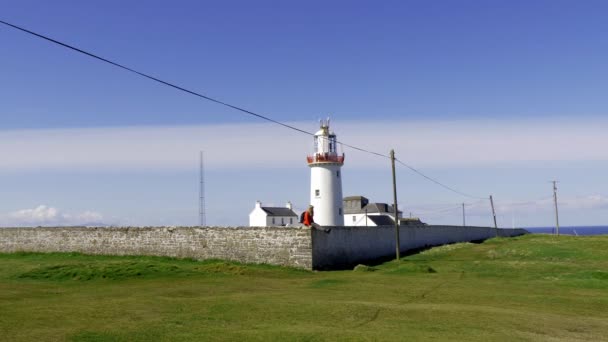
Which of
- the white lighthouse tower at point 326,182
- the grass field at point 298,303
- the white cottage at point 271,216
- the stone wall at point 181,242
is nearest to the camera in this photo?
the grass field at point 298,303

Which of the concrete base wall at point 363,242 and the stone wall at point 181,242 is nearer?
the stone wall at point 181,242

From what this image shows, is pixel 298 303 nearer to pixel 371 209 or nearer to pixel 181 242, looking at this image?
pixel 181 242

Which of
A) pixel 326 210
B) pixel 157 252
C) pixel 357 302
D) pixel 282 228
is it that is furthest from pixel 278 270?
pixel 326 210

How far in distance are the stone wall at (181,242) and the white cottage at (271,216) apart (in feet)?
172

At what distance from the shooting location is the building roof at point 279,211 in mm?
90000

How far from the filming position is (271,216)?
8931 cm

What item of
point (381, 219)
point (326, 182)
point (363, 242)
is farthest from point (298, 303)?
point (381, 219)

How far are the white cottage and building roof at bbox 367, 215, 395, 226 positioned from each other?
13.5 meters

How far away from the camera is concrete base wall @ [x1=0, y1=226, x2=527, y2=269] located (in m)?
26.8

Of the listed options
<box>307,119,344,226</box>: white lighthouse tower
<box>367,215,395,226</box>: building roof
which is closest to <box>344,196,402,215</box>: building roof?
<box>367,215,395,226</box>: building roof

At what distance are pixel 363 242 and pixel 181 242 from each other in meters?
10.2

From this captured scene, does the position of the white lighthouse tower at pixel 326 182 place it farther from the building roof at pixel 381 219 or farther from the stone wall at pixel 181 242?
the building roof at pixel 381 219

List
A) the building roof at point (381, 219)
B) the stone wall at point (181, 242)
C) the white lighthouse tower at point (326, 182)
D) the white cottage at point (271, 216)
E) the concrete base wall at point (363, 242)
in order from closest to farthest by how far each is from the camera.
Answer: the stone wall at point (181, 242) < the concrete base wall at point (363, 242) < the white lighthouse tower at point (326, 182) < the building roof at point (381, 219) < the white cottage at point (271, 216)

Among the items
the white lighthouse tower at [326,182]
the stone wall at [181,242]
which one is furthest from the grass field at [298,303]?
the white lighthouse tower at [326,182]
